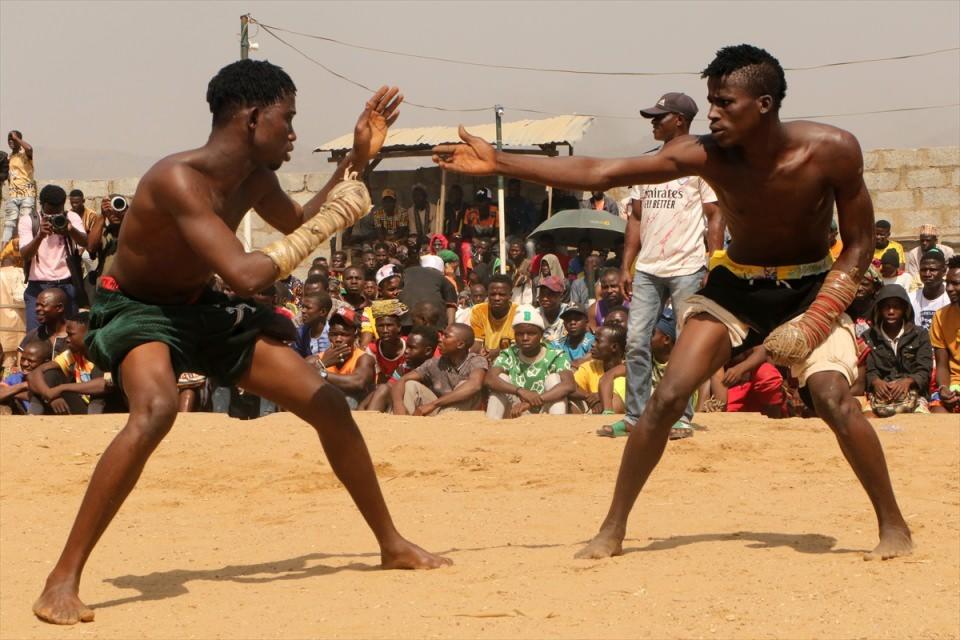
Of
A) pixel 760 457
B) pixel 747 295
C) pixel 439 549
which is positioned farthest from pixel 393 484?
pixel 747 295

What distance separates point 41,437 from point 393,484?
2.64 m

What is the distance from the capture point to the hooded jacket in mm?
9789

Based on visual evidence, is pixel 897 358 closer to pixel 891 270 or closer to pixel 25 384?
pixel 891 270

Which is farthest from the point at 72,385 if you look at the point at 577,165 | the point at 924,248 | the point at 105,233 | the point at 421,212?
the point at 421,212

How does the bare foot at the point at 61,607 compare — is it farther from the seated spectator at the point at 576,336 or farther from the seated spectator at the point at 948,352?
the seated spectator at the point at 948,352

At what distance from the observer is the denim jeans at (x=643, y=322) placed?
8.46 metres

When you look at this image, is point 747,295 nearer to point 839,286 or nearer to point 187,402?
point 839,286

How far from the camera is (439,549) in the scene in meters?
5.84

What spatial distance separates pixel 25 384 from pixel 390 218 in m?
9.96

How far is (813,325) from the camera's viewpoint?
211 inches

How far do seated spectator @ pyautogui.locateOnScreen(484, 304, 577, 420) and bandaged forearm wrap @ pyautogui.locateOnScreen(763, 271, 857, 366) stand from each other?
5030 millimetres

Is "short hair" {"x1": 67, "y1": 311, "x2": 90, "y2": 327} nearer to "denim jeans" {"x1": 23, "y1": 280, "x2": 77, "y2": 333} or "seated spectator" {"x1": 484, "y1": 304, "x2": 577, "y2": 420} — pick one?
"denim jeans" {"x1": 23, "y1": 280, "x2": 77, "y2": 333}

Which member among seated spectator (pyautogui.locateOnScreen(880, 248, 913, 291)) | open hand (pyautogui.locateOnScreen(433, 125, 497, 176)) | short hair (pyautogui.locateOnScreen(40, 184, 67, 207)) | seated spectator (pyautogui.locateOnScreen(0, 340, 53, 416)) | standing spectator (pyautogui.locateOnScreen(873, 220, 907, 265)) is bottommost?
seated spectator (pyautogui.locateOnScreen(0, 340, 53, 416))

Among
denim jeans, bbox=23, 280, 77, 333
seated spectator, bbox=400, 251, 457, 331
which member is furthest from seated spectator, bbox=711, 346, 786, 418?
denim jeans, bbox=23, 280, 77, 333
